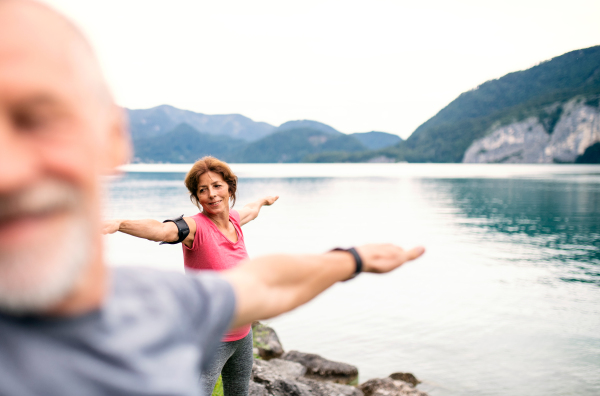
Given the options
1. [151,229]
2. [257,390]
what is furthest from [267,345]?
[151,229]

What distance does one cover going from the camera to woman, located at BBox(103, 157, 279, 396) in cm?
446

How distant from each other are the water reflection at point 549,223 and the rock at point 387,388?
13.5 m

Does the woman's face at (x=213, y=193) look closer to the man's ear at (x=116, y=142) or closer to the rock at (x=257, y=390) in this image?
the rock at (x=257, y=390)

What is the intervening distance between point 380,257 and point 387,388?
7.95 m

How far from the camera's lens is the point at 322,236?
30.2m

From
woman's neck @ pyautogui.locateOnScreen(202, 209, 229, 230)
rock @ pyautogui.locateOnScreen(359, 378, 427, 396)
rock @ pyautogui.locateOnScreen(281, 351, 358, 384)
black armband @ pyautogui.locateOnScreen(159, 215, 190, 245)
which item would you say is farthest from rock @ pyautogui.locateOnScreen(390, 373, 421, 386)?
black armband @ pyautogui.locateOnScreen(159, 215, 190, 245)

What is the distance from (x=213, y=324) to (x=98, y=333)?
36cm

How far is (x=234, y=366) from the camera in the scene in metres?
4.79

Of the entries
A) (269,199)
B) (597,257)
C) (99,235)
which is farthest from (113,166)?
(597,257)

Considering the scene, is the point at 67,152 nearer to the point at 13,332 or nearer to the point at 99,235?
the point at 99,235

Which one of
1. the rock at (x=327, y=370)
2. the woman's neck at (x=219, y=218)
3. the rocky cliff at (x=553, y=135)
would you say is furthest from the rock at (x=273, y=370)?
the rocky cliff at (x=553, y=135)

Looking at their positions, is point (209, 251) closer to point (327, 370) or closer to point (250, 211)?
point (250, 211)

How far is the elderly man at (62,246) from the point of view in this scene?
866 mm

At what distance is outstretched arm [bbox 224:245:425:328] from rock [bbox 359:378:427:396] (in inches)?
306
